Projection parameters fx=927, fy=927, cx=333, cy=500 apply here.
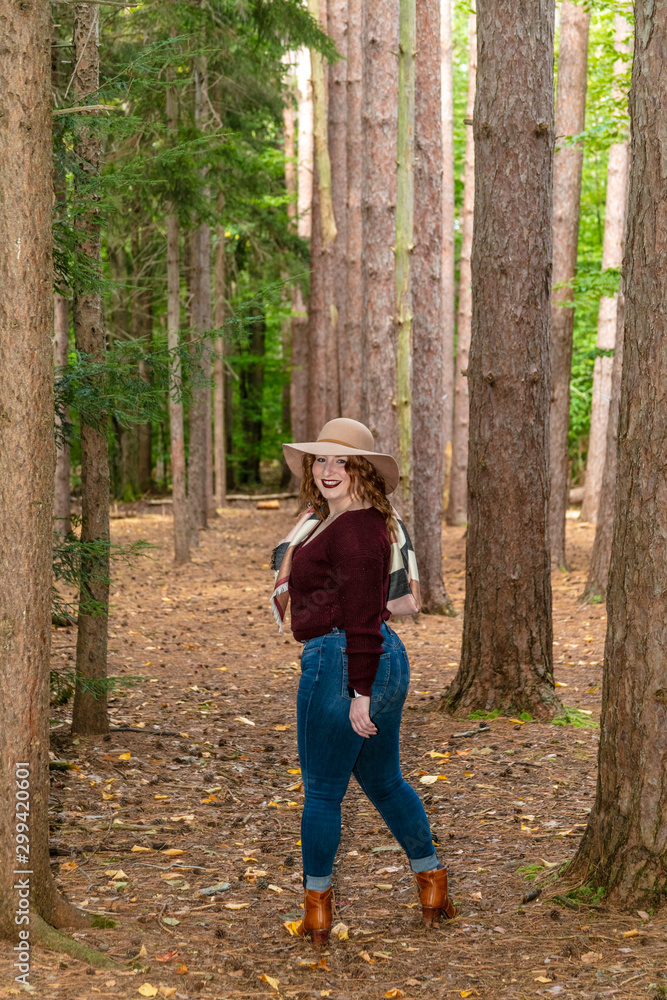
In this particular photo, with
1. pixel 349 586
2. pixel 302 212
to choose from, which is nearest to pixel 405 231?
pixel 349 586

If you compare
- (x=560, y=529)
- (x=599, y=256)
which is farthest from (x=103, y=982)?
(x=599, y=256)

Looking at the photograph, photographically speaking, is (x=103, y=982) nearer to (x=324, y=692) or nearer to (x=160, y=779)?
(x=324, y=692)

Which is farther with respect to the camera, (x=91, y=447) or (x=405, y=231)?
(x=405, y=231)

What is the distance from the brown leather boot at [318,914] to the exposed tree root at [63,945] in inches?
29.8

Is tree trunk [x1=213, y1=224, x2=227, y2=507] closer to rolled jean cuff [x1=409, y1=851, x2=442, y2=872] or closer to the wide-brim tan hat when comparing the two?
the wide-brim tan hat

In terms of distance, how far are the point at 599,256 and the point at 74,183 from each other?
24.2 metres

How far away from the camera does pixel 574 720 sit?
648 cm

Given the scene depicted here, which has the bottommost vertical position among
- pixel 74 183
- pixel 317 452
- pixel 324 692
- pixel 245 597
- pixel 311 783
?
pixel 245 597

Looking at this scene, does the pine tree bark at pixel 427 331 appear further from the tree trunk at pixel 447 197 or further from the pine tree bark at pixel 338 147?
the tree trunk at pixel 447 197

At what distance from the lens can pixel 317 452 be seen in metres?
3.52

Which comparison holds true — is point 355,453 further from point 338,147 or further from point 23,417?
point 338,147

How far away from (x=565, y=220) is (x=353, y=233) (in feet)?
11.6

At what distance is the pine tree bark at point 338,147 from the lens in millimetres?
17500

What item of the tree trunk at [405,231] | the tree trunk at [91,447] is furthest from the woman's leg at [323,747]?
the tree trunk at [405,231]
